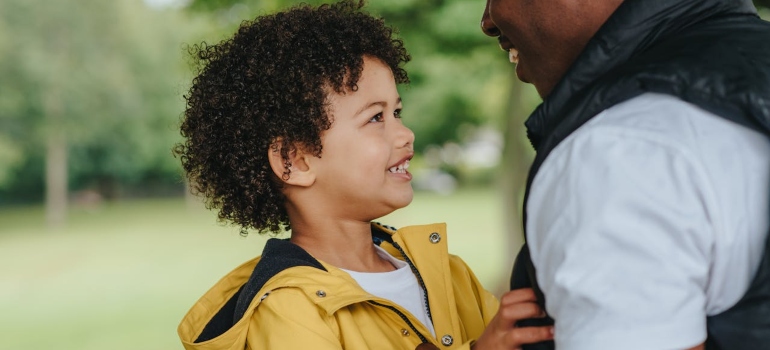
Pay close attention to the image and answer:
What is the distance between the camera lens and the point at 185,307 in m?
10.6

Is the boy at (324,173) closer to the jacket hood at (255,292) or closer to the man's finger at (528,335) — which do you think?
the jacket hood at (255,292)

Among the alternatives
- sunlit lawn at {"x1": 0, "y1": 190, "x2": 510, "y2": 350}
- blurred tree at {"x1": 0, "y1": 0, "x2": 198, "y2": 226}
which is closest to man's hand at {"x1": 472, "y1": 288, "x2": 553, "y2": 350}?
sunlit lawn at {"x1": 0, "y1": 190, "x2": 510, "y2": 350}

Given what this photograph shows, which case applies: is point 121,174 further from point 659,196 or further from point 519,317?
point 659,196

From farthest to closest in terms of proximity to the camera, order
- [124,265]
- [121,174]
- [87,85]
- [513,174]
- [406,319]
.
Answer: [121,174] → [87,85] → [124,265] → [513,174] → [406,319]

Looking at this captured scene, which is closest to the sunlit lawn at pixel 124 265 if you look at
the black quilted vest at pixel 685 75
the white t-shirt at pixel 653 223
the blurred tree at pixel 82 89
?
the blurred tree at pixel 82 89

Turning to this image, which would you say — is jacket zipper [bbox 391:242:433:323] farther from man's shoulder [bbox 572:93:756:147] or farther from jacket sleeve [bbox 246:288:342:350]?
man's shoulder [bbox 572:93:756:147]

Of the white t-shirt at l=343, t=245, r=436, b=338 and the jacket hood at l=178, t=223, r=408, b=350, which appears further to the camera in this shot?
the white t-shirt at l=343, t=245, r=436, b=338

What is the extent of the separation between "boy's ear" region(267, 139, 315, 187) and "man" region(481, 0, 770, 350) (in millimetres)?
919

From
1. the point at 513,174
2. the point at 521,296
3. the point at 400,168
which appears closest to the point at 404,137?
the point at 400,168

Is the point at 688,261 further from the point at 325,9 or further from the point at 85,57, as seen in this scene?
the point at 85,57

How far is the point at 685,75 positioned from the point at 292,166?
43.2 inches

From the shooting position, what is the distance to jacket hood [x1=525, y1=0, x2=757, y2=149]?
40.3 inches

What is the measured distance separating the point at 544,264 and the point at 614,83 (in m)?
0.22

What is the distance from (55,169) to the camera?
15961 mm
